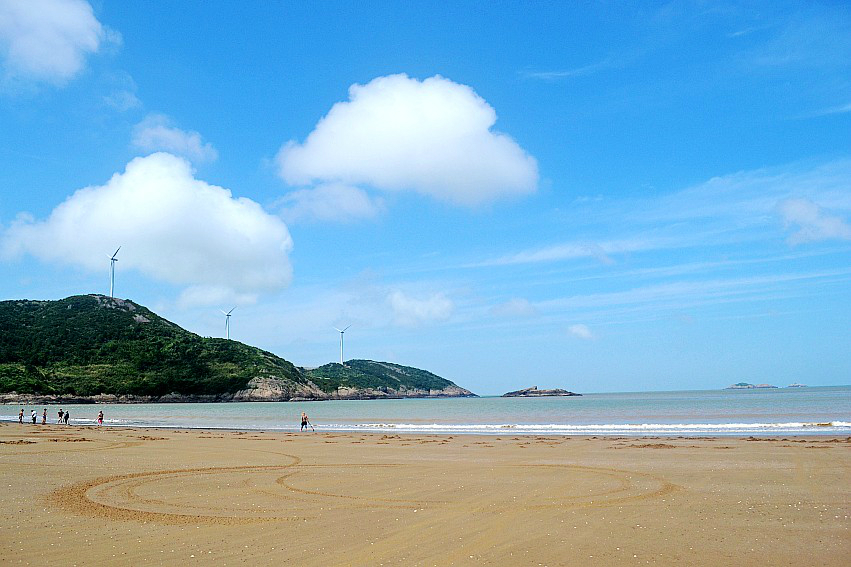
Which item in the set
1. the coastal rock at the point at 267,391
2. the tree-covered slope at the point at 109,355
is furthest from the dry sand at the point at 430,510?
the coastal rock at the point at 267,391

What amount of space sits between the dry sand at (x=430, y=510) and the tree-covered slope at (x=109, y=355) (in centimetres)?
13264

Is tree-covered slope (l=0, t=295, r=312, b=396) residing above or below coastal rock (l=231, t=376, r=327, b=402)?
above

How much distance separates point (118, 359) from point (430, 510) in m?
170

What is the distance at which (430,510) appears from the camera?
44.3 feet

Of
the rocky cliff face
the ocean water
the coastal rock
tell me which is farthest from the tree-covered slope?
the ocean water

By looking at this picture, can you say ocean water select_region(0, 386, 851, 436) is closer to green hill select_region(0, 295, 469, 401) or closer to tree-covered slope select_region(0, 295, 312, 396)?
green hill select_region(0, 295, 469, 401)

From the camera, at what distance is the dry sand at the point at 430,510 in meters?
9.86

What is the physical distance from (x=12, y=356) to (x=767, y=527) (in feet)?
561

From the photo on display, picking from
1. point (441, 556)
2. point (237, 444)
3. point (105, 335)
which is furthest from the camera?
point (105, 335)

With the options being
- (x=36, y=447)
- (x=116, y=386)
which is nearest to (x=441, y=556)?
(x=36, y=447)

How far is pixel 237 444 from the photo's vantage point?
33938mm

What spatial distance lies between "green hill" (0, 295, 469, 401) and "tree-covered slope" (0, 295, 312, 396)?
0.69 feet

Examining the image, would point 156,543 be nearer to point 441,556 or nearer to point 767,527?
point 441,556

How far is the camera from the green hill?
5625 inches
